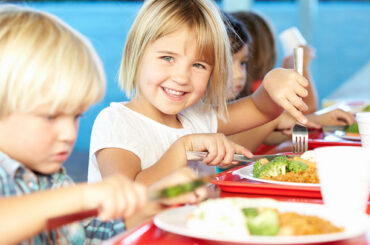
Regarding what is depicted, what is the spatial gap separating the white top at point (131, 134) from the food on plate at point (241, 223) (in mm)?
802

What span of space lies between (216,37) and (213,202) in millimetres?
1034

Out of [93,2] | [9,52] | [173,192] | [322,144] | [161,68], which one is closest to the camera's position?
[173,192]

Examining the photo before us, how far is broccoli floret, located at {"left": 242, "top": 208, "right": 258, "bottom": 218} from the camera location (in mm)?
828

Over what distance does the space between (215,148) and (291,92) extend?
42cm

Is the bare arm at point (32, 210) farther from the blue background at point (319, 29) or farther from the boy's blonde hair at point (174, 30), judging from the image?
the blue background at point (319, 29)

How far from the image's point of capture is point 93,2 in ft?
24.6

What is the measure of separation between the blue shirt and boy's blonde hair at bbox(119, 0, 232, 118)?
2.34ft

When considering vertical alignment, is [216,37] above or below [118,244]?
above

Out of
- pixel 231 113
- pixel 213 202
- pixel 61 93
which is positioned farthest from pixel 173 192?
pixel 231 113

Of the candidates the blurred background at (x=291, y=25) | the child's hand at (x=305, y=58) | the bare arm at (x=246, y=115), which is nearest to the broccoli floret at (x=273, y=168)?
the bare arm at (x=246, y=115)

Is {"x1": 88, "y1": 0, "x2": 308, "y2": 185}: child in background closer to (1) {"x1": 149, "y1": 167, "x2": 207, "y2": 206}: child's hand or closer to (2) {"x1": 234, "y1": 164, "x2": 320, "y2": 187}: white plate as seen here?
(2) {"x1": 234, "y1": 164, "x2": 320, "y2": 187}: white plate

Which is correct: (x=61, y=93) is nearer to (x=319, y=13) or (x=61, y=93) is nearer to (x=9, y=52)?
(x=9, y=52)

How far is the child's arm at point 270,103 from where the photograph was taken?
168 centimetres

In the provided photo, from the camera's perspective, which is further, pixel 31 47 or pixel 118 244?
pixel 31 47
